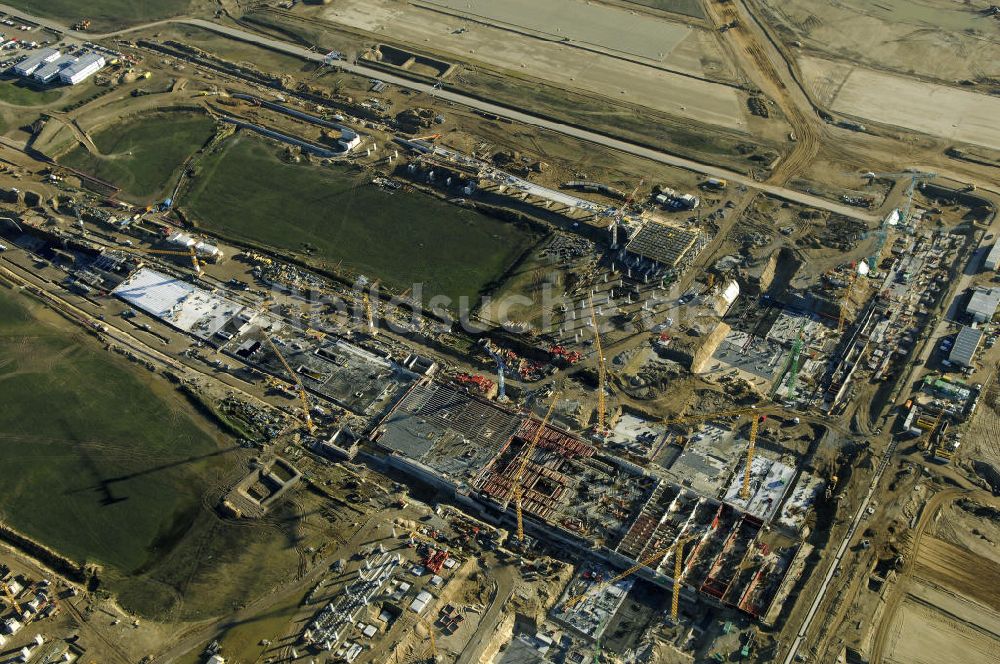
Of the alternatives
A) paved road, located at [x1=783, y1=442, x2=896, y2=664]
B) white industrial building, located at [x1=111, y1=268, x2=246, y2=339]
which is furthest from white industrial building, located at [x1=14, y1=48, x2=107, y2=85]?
paved road, located at [x1=783, y1=442, x2=896, y2=664]

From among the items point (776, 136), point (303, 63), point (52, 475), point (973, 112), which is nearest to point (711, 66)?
point (776, 136)

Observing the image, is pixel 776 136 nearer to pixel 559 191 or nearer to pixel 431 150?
pixel 559 191

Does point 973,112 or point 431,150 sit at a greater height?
point 973,112

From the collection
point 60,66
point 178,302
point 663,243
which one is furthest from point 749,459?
point 60,66

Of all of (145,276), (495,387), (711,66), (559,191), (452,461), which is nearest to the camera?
(452,461)

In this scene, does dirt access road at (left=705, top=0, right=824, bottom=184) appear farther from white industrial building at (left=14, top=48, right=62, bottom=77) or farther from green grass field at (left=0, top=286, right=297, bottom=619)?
white industrial building at (left=14, top=48, right=62, bottom=77)

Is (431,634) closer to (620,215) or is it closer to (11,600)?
(11,600)

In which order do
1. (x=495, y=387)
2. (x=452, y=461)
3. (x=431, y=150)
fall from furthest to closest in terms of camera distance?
(x=431, y=150) → (x=495, y=387) → (x=452, y=461)
